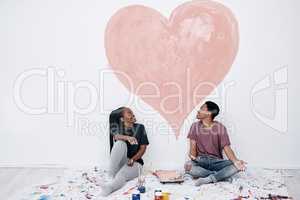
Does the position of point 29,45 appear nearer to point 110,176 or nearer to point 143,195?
point 110,176

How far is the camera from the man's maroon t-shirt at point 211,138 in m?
3.51

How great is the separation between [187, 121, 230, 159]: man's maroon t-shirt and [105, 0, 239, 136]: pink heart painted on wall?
22cm

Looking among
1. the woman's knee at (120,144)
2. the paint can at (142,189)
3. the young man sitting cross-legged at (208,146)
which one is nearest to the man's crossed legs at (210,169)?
the young man sitting cross-legged at (208,146)

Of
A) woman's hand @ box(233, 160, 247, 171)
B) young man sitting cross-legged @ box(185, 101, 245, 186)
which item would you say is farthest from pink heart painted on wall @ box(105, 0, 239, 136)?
woman's hand @ box(233, 160, 247, 171)

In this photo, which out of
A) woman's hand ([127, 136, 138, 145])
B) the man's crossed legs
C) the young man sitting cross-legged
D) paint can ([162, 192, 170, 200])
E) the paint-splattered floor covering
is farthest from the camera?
woman's hand ([127, 136, 138, 145])

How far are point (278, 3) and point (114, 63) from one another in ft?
4.73

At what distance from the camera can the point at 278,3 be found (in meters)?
3.53

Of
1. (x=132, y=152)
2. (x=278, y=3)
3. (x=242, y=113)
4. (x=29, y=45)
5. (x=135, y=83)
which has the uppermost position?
(x=278, y=3)

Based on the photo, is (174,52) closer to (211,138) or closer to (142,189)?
(211,138)

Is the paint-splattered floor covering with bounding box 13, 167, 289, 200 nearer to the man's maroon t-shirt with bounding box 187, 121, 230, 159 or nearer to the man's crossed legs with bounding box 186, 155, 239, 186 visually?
the man's crossed legs with bounding box 186, 155, 239, 186

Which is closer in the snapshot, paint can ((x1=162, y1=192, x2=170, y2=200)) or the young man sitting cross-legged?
paint can ((x1=162, y1=192, x2=170, y2=200))

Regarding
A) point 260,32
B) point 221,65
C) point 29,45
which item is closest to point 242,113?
point 221,65

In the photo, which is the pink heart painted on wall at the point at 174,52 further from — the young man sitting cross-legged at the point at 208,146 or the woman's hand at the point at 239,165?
the woman's hand at the point at 239,165

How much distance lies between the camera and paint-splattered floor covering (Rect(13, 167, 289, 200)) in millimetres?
3045
